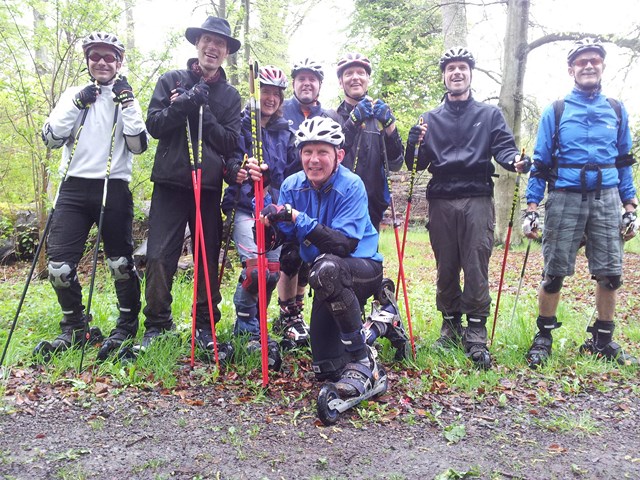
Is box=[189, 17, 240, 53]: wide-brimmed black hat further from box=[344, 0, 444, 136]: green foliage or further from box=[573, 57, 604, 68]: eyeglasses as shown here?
box=[344, 0, 444, 136]: green foliage

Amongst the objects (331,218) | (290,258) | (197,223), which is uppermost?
(331,218)

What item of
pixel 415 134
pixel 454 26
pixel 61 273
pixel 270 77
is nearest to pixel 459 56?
pixel 415 134

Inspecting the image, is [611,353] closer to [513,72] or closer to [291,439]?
[291,439]

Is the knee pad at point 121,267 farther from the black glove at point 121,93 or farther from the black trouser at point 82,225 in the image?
the black glove at point 121,93

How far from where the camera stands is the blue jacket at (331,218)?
3670mm

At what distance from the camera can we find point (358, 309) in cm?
372

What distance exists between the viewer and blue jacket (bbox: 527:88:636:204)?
4.50m

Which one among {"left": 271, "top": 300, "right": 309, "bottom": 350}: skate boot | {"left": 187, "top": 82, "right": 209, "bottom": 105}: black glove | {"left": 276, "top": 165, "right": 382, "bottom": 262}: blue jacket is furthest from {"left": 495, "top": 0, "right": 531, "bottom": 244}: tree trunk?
{"left": 187, "top": 82, "right": 209, "bottom": 105}: black glove

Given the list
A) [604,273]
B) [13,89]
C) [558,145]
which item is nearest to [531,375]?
[604,273]

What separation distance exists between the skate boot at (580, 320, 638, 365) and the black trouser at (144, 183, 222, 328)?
382 cm

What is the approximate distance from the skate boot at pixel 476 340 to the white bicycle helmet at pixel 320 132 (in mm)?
2260

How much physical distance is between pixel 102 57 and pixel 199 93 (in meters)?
1.04

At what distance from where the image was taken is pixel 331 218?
3904mm

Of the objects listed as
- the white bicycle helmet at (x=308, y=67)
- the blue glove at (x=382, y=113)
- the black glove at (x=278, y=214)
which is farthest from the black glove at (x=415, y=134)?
the black glove at (x=278, y=214)
